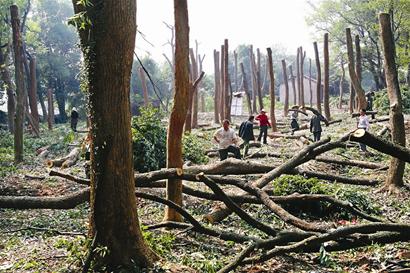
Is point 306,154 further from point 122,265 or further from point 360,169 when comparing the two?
point 360,169

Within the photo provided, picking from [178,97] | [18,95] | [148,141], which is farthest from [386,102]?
[178,97]

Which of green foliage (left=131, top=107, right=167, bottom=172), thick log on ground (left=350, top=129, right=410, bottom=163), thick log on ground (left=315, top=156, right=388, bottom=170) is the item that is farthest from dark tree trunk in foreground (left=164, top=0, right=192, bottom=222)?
thick log on ground (left=315, top=156, right=388, bottom=170)

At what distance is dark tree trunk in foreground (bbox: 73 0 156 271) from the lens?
4504 mm

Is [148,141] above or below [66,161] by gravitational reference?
above

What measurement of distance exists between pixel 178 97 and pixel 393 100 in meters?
5.46

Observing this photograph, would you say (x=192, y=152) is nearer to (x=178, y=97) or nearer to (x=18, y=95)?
(x=18, y=95)

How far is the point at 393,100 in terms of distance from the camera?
964 cm

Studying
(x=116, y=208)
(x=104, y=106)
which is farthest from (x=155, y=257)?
(x=104, y=106)

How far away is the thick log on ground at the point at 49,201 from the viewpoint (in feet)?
25.0

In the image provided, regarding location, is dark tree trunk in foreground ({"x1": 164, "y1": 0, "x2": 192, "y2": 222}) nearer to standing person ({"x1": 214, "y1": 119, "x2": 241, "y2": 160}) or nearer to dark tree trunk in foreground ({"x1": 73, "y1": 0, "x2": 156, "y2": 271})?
dark tree trunk in foreground ({"x1": 73, "y1": 0, "x2": 156, "y2": 271})

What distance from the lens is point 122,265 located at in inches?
187

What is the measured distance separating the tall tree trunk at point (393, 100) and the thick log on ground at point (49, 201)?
22.1 ft

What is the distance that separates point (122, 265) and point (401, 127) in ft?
23.9

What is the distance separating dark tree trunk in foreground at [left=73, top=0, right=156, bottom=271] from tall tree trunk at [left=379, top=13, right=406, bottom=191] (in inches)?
273
